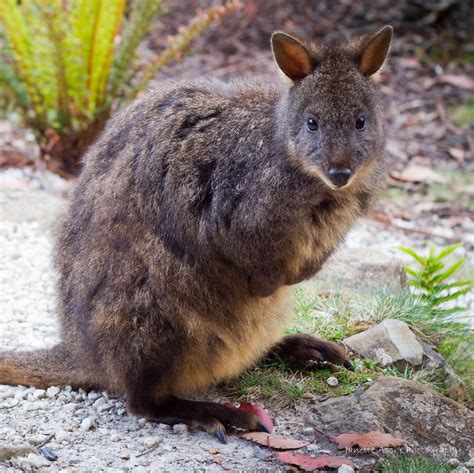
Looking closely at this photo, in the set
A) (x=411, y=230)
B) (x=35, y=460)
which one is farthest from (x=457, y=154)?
(x=35, y=460)

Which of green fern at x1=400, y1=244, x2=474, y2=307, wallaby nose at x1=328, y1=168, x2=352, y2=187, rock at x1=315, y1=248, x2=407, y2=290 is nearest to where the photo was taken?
wallaby nose at x1=328, y1=168, x2=352, y2=187

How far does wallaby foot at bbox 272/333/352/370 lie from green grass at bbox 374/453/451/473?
89 centimetres

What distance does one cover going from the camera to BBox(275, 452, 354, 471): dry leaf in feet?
12.4

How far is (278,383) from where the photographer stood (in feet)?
14.9

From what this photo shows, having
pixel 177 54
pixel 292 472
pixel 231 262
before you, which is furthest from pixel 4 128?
pixel 292 472

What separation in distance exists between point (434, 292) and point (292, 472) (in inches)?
79.6

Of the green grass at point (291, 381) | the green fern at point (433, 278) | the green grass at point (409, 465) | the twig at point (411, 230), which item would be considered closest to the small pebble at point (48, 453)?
the green grass at point (291, 381)

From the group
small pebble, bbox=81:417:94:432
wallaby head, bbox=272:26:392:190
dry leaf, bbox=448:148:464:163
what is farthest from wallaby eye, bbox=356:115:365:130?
dry leaf, bbox=448:148:464:163

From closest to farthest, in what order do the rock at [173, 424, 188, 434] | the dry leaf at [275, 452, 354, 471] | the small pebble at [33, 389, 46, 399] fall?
1. the dry leaf at [275, 452, 354, 471]
2. the rock at [173, 424, 188, 434]
3. the small pebble at [33, 389, 46, 399]

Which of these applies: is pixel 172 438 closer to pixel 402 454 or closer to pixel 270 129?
pixel 402 454

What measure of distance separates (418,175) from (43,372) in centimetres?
516

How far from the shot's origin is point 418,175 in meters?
8.56

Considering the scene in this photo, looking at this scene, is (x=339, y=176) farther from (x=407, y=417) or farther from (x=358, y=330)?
(x=358, y=330)

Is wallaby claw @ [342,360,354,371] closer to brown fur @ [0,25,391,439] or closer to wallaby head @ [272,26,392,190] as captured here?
brown fur @ [0,25,391,439]
